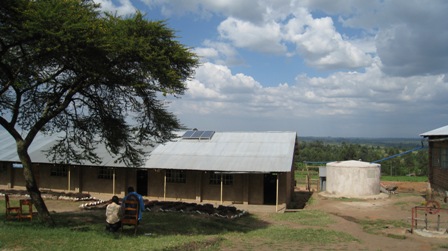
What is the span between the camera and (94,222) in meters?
14.3

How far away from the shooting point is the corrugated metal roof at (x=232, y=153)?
22.4m

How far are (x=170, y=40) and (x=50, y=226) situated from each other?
7022 mm

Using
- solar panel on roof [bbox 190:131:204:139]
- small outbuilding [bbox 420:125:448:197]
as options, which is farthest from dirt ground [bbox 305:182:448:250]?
solar panel on roof [bbox 190:131:204:139]

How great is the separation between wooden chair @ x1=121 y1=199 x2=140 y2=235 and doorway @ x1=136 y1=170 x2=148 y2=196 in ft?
43.1

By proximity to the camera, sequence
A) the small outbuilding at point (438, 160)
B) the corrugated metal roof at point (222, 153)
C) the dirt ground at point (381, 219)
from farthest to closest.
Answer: the small outbuilding at point (438, 160), the corrugated metal roof at point (222, 153), the dirt ground at point (381, 219)

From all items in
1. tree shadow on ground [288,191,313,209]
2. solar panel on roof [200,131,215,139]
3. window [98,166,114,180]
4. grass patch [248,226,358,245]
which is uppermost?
solar panel on roof [200,131,215,139]

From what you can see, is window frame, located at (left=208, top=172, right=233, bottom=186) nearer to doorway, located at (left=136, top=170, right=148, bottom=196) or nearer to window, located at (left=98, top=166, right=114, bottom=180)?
doorway, located at (left=136, top=170, right=148, bottom=196)

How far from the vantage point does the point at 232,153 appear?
24391mm

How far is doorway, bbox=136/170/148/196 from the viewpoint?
25.4 metres

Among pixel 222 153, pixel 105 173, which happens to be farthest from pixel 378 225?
pixel 105 173

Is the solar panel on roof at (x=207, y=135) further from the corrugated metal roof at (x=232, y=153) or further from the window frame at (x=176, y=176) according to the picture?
the window frame at (x=176, y=176)

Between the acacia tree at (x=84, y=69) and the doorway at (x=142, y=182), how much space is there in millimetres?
9619

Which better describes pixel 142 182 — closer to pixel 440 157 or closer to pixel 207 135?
pixel 207 135

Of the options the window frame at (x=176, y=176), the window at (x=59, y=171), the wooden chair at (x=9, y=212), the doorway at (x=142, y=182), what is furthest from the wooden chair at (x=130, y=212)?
the window at (x=59, y=171)
